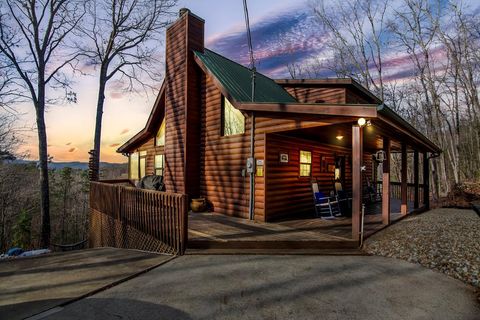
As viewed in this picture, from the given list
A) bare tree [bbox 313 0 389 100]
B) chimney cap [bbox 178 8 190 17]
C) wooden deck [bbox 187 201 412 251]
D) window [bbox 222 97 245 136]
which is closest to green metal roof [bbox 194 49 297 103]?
window [bbox 222 97 245 136]

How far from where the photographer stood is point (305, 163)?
895cm

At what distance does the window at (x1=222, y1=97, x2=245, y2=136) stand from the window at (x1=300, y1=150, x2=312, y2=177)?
7.42 feet

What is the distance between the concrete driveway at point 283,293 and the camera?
9.66ft

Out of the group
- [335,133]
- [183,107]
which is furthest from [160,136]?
[335,133]

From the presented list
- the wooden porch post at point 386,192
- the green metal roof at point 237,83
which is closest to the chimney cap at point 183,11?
the green metal roof at point 237,83

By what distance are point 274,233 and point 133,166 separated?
35.1 feet

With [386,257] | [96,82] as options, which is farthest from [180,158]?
[96,82]

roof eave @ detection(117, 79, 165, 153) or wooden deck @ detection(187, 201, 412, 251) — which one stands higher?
roof eave @ detection(117, 79, 165, 153)

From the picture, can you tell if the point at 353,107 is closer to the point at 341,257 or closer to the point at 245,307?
the point at 341,257

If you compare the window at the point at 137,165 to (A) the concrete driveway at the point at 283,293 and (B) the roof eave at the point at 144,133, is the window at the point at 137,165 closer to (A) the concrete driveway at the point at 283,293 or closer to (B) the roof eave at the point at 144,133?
(B) the roof eave at the point at 144,133

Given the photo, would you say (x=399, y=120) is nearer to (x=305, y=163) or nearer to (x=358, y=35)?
(x=305, y=163)

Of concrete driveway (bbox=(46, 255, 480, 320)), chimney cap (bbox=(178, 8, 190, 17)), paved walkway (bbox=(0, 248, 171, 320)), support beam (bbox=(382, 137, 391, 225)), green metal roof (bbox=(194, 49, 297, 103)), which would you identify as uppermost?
chimney cap (bbox=(178, 8, 190, 17))

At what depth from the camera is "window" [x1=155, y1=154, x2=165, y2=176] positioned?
11.6 meters

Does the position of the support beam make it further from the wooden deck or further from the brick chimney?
the brick chimney
